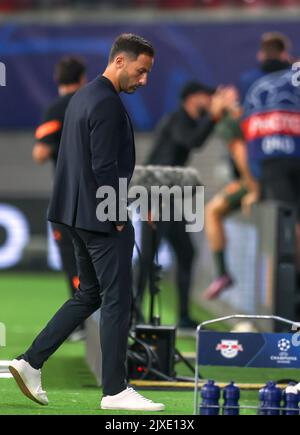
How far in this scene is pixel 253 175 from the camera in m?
12.2

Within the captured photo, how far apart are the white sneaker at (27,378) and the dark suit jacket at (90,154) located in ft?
2.44

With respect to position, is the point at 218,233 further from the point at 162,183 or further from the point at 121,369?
the point at 121,369

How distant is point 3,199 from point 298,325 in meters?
12.8

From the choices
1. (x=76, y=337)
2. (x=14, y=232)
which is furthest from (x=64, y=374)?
(x=14, y=232)

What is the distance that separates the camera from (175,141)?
1145cm

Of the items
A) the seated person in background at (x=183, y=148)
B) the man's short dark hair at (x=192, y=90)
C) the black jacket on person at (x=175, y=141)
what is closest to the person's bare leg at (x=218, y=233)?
the seated person in background at (x=183, y=148)

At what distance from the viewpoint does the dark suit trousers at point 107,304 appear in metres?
6.67

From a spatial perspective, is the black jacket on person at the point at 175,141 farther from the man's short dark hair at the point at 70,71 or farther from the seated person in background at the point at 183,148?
the man's short dark hair at the point at 70,71

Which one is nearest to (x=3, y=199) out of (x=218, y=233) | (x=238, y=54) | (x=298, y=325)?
(x=238, y=54)

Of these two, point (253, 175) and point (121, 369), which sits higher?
point (253, 175)

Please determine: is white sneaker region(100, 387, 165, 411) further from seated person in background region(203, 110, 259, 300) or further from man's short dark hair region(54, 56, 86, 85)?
seated person in background region(203, 110, 259, 300)

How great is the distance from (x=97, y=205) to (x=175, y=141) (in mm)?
4857
